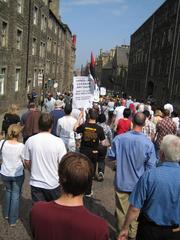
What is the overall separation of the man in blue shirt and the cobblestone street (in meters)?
1.06

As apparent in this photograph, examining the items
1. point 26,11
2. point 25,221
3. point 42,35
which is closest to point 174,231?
point 25,221

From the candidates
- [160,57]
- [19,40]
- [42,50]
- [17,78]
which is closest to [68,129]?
[17,78]

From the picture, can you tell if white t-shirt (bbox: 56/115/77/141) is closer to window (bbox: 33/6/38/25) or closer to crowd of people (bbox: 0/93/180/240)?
crowd of people (bbox: 0/93/180/240)

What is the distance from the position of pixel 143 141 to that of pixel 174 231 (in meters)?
1.63

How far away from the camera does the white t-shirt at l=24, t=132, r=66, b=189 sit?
484cm

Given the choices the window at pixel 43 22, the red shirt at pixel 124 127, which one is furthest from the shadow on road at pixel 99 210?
the window at pixel 43 22

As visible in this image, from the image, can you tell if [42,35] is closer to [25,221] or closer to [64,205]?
[25,221]

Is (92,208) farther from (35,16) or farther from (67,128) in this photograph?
(35,16)

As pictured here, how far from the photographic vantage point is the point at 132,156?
5.10 m

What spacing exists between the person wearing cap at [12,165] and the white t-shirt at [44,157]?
0.55m

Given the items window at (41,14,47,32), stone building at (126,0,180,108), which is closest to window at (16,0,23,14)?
window at (41,14,47,32)

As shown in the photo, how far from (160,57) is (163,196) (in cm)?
4339

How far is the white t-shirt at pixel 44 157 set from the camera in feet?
15.9

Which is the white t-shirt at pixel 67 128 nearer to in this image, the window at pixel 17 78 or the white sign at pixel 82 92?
the white sign at pixel 82 92
